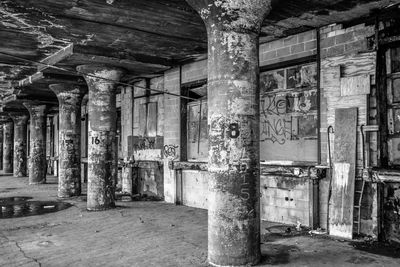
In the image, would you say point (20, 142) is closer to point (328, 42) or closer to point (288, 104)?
point (288, 104)

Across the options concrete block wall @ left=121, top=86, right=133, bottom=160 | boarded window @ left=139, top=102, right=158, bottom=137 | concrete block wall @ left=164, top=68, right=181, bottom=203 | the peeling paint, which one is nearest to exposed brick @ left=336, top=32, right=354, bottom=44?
the peeling paint

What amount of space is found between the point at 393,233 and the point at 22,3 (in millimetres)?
7124

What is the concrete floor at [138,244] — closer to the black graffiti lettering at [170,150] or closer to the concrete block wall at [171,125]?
the concrete block wall at [171,125]

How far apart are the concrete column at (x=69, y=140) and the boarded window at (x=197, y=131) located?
13.5 feet

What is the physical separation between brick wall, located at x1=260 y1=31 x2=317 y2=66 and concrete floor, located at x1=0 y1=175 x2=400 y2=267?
3.54 meters

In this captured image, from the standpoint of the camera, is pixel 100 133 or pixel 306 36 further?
pixel 100 133

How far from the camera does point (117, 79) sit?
9.43 meters

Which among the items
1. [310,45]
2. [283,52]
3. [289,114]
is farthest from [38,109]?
[310,45]

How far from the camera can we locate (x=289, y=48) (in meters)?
7.43

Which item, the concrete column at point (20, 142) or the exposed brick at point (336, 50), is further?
the concrete column at point (20, 142)

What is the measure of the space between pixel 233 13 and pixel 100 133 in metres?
5.65

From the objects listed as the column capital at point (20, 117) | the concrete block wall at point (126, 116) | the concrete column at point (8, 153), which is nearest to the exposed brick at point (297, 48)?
the concrete block wall at point (126, 116)

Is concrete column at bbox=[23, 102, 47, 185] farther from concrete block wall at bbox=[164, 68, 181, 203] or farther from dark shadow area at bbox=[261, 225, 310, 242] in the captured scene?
dark shadow area at bbox=[261, 225, 310, 242]

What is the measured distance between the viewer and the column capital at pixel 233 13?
463 centimetres
